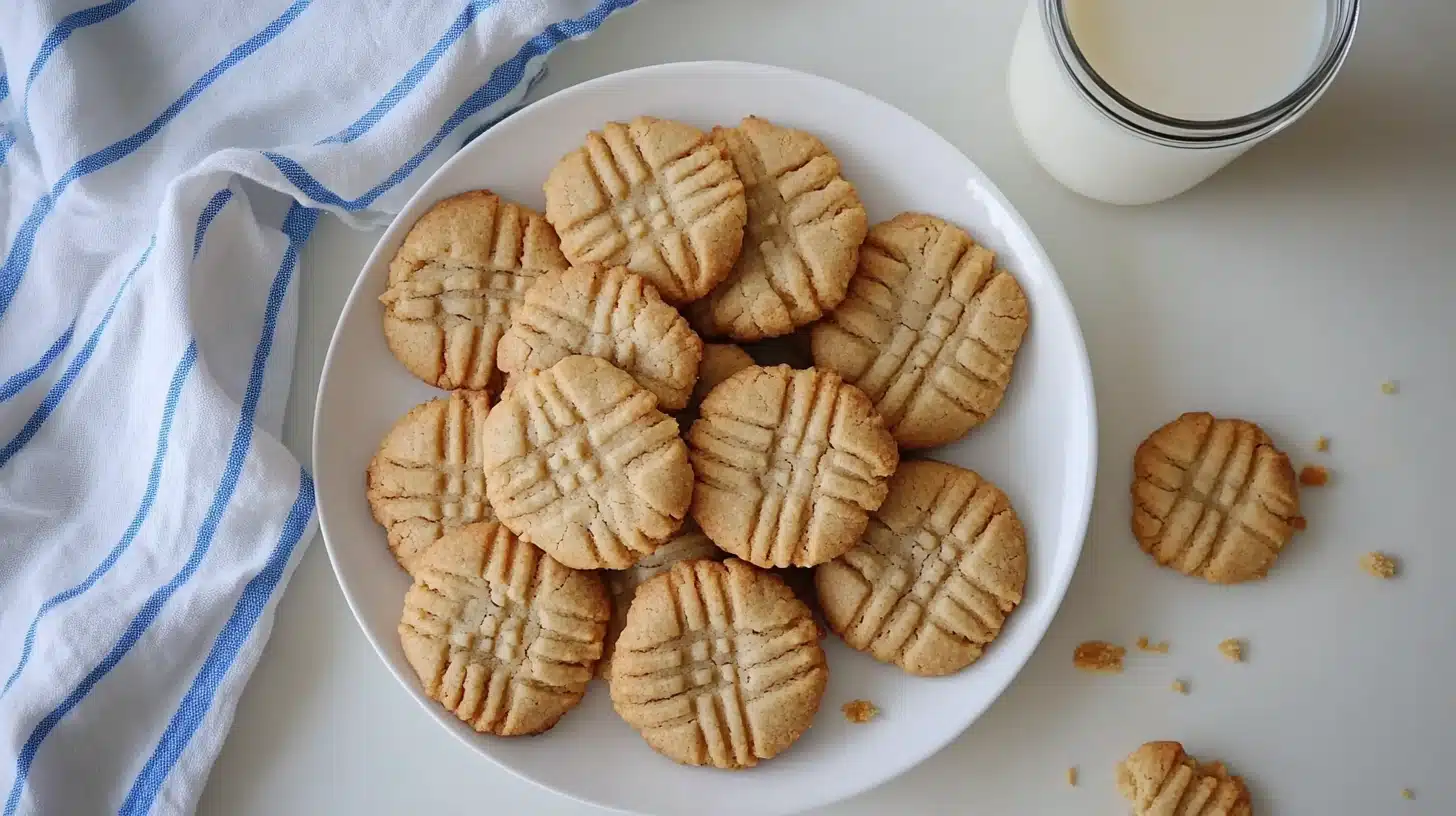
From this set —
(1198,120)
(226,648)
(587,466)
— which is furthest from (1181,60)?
(226,648)

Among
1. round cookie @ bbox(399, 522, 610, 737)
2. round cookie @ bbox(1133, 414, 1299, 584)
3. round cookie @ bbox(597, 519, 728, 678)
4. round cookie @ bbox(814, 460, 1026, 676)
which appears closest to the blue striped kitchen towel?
round cookie @ bbox(399, 522, 610, 737)

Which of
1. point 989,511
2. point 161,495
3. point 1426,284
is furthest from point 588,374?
point 1426,284

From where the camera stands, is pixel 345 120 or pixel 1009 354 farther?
pixel 345 120

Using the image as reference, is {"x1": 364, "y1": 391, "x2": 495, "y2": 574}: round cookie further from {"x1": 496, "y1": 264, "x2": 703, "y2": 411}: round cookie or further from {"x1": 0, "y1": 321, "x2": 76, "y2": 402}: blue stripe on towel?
{"x1": 0, "y1": 321, "x2": 76, "y2": 402}: blue stripe on towel

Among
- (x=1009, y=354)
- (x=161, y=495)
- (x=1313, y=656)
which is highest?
(x=1009, y=354)

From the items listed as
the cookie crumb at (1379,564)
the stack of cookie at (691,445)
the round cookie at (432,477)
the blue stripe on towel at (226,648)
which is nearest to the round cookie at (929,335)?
the stack of cookie at (691,445)

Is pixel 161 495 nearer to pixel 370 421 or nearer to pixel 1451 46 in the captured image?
pixel 370 421

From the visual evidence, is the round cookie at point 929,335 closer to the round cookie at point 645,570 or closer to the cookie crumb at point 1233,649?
the round cookie at point 645,570
